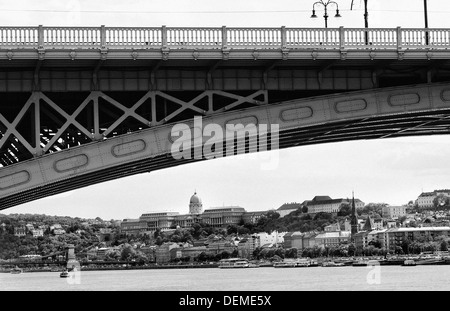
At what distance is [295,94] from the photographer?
3388 centimetres

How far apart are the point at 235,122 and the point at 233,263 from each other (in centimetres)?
14338

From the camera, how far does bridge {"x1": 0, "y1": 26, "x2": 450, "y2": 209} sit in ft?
98.8

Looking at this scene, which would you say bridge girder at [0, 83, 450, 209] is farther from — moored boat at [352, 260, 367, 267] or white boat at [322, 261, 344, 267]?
white boat at [322, 261, 344, 267]

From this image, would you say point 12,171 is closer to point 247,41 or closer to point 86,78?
point 86,78

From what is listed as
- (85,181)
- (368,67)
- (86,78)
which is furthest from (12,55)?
(368,67)

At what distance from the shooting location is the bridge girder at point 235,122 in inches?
1182

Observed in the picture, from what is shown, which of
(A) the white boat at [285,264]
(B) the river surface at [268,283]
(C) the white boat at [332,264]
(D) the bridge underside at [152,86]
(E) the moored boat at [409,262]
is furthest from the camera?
(A) the white boat at [285,264]

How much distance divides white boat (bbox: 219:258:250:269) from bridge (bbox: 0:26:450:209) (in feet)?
434

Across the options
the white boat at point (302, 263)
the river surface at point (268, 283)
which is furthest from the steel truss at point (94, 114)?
the white boat at point (302, 263)

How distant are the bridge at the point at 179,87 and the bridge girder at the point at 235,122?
1.3 inches

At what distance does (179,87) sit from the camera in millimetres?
31781

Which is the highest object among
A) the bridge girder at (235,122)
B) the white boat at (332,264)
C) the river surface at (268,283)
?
the bridge girder at (235,122)

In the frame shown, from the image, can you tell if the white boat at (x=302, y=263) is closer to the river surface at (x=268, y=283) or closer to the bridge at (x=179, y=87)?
the river surface at (x=268, y=283)
